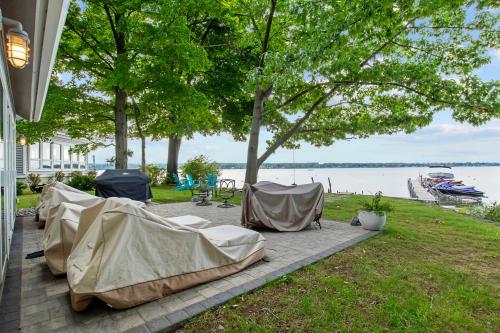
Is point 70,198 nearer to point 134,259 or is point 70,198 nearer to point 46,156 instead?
point 134,259

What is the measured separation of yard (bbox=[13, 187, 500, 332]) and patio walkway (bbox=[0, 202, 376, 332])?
19 cm

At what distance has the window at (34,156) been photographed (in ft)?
→ 49.9

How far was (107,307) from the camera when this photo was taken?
279cm

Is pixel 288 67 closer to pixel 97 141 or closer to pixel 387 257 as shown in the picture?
pixel 387 257

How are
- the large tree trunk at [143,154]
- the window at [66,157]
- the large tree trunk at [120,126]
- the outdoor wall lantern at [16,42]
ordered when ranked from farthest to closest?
1. the window at [66,157]
2. the large tree trunk at [143,154]
3. the large tree trunk at [120,126]
4. the outdoor wall lantern at [16,42]

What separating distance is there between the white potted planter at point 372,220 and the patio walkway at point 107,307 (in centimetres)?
119

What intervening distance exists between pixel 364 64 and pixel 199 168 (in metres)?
10.9

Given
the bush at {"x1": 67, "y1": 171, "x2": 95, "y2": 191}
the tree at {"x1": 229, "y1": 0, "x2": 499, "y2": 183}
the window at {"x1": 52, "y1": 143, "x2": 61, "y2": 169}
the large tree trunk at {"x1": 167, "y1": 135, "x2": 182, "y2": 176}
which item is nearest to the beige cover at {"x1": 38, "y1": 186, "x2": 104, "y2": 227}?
the tree at {"x1": 229, "y1": 0, "x2": 499, "y2": 183}

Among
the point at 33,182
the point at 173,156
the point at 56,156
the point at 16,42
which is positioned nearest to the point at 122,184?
the point at 16,42

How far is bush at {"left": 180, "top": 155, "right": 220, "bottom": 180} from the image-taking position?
1639 centimetres

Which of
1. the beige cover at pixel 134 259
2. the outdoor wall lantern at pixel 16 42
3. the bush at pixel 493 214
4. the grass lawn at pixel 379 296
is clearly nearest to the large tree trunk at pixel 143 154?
the beige cover at pixel 134 259

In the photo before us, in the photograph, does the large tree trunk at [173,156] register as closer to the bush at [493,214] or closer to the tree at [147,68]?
the tree at [147,68]

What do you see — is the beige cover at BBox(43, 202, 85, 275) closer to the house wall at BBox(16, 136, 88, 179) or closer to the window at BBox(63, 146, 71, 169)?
the house wall at BBox(16, 136, 88, 179)

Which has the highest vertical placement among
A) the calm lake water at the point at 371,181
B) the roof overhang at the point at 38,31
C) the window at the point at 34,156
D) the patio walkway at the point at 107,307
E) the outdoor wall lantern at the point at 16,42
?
the roof overhang at the point at 38,31
